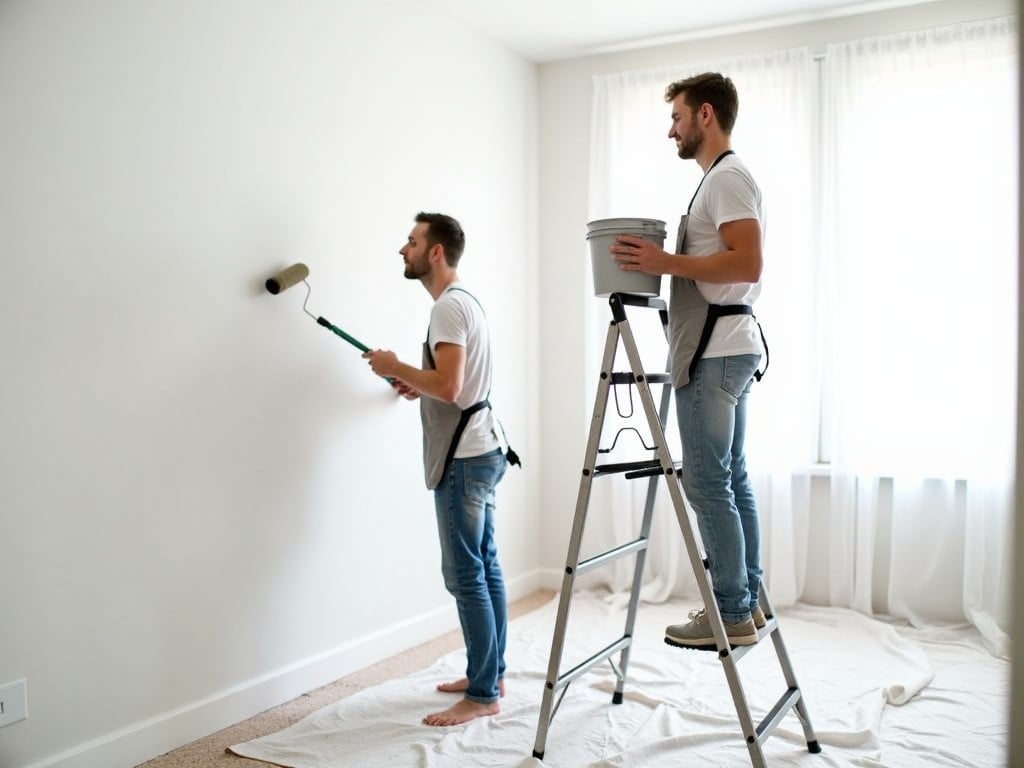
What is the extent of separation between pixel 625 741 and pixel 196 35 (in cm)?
250

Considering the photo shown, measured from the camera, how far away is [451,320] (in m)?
2.77

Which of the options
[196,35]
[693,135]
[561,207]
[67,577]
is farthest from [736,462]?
[561,207]

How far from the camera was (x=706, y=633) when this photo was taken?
2398 mm

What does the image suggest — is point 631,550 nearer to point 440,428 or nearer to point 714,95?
point 440,428

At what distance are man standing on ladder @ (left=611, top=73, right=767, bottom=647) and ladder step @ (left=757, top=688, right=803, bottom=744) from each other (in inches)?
9.7

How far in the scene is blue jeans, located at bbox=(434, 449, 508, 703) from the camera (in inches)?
112

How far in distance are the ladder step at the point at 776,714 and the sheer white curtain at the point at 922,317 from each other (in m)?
1.37

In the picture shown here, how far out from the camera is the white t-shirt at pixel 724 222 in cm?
228

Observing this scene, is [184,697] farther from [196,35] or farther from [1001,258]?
[1001,258]

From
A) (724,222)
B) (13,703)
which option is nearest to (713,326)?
(724,222)

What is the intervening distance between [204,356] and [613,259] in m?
1.28

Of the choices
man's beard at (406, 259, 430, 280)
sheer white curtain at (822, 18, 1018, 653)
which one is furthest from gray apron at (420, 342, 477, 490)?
sheer white curtain at (822, 18, 1018, 653)

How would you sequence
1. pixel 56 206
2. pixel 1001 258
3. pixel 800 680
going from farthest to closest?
1. pixel 1001 258
2. pixel 800 680
3. pixel 56 206

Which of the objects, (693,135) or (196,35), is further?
(196,35)
